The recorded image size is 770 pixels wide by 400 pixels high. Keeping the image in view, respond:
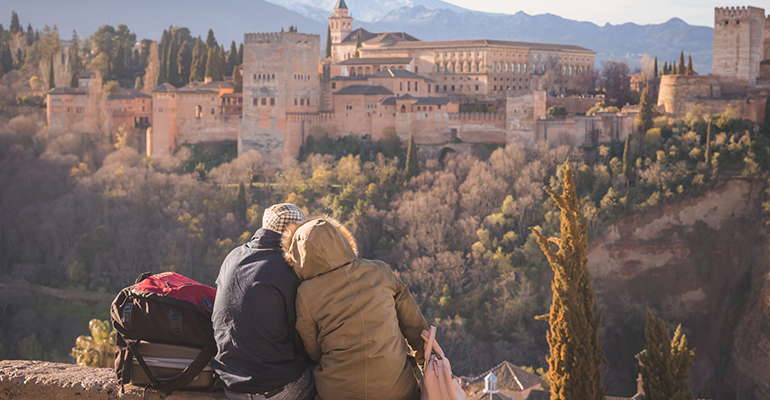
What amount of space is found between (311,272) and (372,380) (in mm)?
581

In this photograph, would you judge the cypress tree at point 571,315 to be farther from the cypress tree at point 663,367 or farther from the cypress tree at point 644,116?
the cypress tree at point 644,116

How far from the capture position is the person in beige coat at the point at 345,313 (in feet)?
11.8

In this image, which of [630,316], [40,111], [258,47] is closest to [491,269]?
[630,316]

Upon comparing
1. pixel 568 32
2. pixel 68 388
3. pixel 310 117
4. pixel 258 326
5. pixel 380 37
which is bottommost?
pixel 68 388

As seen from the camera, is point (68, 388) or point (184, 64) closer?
point (68, 388)

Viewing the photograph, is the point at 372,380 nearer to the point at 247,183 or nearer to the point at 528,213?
the point at 528,213

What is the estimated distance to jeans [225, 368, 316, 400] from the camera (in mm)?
3783

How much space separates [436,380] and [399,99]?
30.5 meters

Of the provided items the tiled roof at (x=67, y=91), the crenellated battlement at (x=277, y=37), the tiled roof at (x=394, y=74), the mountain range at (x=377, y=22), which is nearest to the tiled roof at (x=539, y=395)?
the tiled roof at (x=394, y=74)

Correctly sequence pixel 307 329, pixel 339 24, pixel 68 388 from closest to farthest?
pixel 307 329 → pixel 68 388 → pixel 339 24

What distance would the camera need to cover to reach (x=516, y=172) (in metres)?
30.8

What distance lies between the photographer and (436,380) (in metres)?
3.72

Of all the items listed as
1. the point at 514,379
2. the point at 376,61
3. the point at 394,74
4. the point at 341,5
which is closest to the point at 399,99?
the point at 394,74

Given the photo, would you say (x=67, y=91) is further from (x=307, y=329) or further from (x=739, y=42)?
(x=307, y=329)
